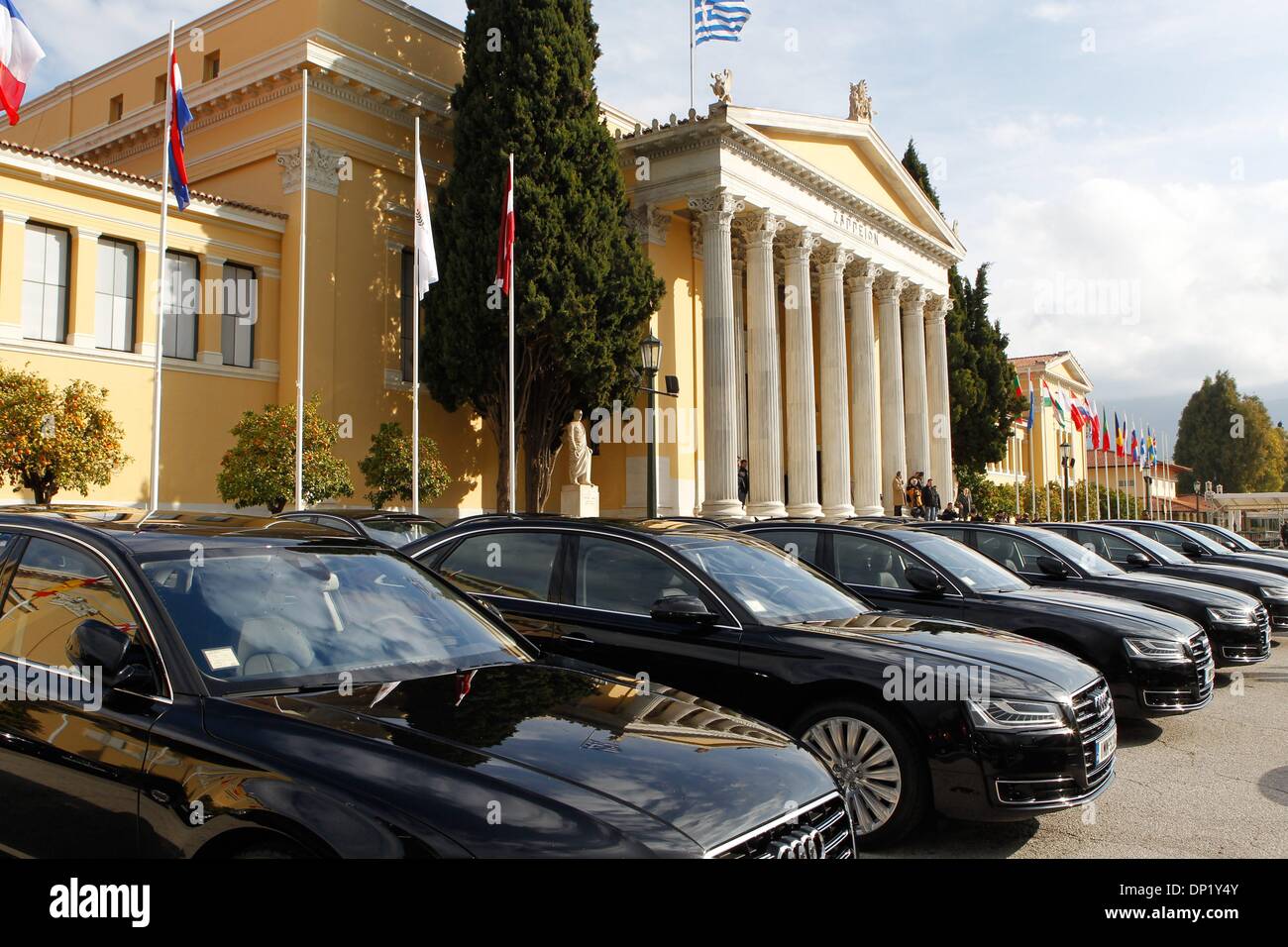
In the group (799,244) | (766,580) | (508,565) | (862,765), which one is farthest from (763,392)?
(862,765)

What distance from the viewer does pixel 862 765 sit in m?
5.58

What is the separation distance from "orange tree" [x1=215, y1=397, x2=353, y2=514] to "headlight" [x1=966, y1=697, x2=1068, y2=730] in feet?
55.1

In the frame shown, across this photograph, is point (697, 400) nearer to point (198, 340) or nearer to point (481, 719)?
point (198, 340)

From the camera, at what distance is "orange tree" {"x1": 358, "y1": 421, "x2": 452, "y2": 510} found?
22.5 m

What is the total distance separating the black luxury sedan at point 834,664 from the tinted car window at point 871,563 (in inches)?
74.2

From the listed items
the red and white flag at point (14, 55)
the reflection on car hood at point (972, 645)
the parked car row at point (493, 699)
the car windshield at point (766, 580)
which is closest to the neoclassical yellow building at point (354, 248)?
the red and white flag at point (14, 55)

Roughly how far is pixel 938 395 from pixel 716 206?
655 inches

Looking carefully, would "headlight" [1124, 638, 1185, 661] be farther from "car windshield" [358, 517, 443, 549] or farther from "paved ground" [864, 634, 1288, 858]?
"car windshield" [358, 517, 443, 549]

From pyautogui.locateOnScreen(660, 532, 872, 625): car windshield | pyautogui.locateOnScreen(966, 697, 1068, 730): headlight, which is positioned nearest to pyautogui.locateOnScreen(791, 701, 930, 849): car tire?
pyautogui.locateOnScreen(966, 697, 1068, 730): headlight

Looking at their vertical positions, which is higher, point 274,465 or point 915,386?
point 915,386

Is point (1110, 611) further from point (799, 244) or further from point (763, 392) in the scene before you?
point (799, 244)

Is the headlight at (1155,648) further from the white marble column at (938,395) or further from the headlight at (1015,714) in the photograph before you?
the white marble column at (938,395)

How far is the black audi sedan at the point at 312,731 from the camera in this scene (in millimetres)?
2771
